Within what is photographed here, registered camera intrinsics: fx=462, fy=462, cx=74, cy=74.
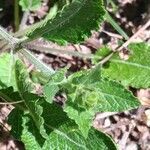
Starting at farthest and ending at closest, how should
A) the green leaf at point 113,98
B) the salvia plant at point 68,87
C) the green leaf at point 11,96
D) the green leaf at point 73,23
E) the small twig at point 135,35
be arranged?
1. the small twig at point 135,35
2. the green leaf at point 11,96
3. the green leaf at point 113,98
4. the salvia plant at point 68,87
5. the green leaf at point 73,23

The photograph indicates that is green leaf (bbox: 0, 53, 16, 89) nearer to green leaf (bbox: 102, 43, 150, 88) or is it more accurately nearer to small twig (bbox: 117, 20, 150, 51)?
green leaf (bbox: 102, 43, 150, 88)

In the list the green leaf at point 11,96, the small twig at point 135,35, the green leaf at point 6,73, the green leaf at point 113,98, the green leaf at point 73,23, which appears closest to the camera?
the green leaf at point 73,23

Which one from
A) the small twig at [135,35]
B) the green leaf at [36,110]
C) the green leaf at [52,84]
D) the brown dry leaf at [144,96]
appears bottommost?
the brown dry leaf at [144,96]

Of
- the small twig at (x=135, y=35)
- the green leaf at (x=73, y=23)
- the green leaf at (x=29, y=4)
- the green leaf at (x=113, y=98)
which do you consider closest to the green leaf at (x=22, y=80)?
the green leaf at (x=73, y=23)

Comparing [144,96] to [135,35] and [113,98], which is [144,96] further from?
[113,98]

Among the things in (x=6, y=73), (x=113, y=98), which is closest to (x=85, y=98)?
(x=113, y=98)

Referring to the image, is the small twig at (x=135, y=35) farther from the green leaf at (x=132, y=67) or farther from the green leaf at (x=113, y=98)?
Result: the green leaf at (x=113, y=98)

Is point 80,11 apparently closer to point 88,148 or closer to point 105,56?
point 88,148

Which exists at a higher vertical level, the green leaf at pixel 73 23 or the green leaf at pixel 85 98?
the green leaf at pixel 73 23
